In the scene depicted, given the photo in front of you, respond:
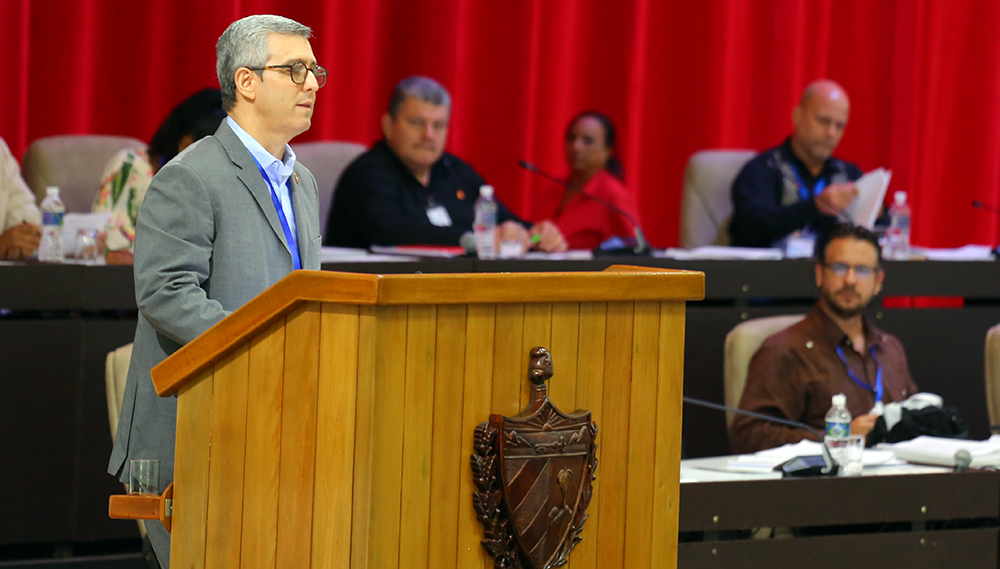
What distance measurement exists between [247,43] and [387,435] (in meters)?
0.60

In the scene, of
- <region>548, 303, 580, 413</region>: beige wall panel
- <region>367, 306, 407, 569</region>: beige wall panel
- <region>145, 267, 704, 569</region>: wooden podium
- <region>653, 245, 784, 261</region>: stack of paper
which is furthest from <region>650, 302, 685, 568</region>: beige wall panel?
<region>653, 245, 784, 261</region>: stack of paper

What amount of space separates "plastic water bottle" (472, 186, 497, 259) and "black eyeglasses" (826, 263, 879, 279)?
98cm

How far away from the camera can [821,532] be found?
263 cm

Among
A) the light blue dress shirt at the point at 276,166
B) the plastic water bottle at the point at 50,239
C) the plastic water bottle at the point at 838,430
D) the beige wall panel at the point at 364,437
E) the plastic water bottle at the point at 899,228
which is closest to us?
the beige wall panel at the point at 364,437

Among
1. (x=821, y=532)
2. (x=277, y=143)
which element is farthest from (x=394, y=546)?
(x=821, y=532)

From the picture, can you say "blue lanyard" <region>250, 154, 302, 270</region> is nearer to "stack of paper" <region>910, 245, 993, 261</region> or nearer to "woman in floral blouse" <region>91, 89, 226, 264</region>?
"woman in floral blouse" <region>91, 89, 226, 264</region>

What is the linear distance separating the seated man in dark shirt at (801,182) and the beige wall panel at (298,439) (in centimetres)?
337

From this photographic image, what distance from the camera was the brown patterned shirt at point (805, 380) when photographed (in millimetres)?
3160

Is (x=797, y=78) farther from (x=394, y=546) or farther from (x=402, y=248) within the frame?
(x=394, y=546)

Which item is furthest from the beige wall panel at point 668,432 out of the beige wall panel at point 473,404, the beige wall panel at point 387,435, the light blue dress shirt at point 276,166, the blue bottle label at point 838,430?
the blue bottle label at point 838,430

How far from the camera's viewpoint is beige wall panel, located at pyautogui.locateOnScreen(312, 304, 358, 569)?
1323 mm

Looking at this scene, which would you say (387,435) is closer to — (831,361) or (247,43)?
(247,43)

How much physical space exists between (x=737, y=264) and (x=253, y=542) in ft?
8.74

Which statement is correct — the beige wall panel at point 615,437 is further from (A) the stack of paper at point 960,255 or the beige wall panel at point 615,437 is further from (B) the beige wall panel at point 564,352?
(A) the stack of paper at point 960,255
